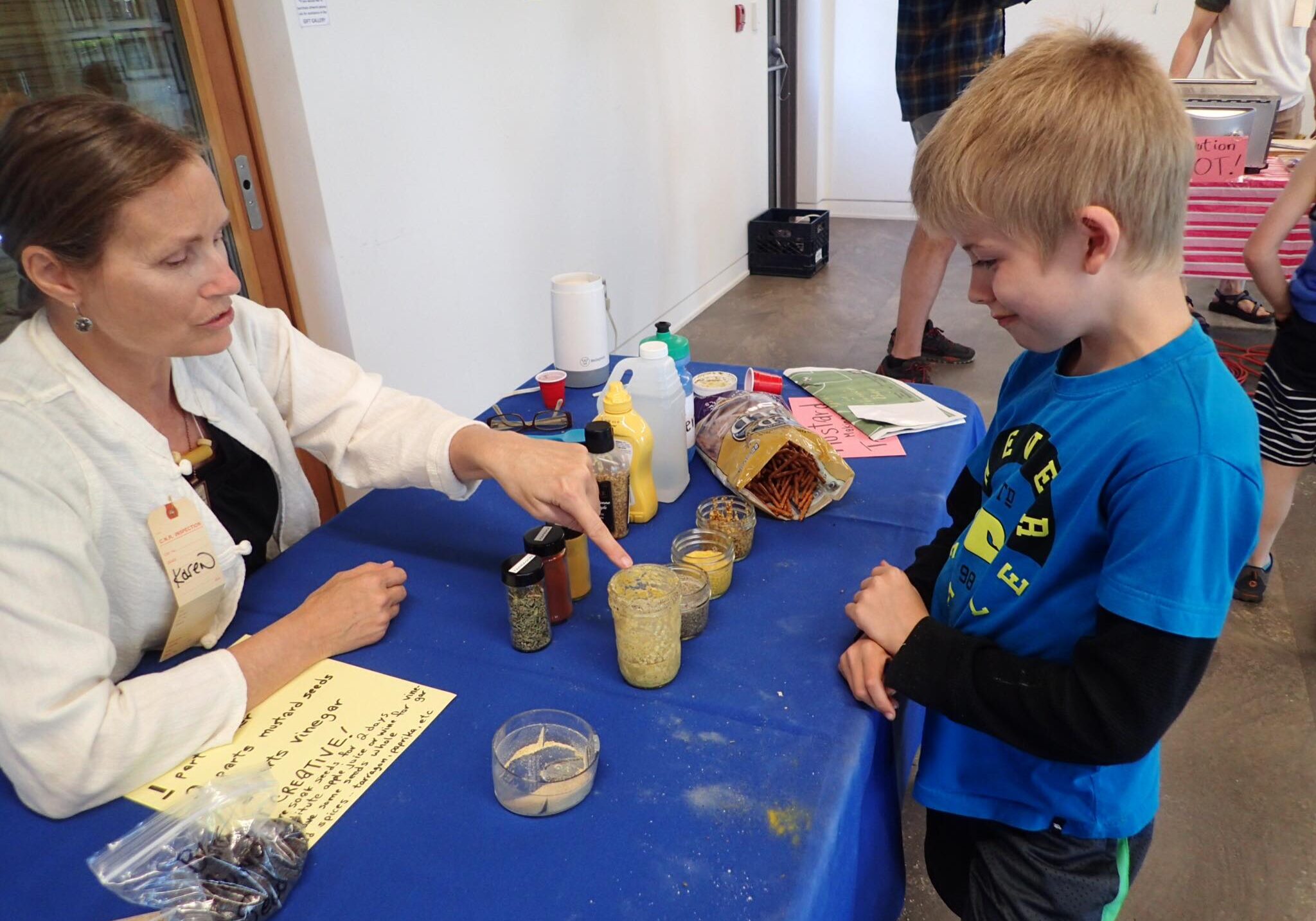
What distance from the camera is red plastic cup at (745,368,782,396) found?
1.63m

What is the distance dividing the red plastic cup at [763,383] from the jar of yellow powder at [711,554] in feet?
1.72

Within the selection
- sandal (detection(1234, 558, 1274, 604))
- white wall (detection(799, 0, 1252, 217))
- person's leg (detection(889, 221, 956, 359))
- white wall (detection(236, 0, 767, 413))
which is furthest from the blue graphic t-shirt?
white wall (detection(799, 0, 1252, 217))

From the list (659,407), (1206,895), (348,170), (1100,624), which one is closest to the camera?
(1100,624)

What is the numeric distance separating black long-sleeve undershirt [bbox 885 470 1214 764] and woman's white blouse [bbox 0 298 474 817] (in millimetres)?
710

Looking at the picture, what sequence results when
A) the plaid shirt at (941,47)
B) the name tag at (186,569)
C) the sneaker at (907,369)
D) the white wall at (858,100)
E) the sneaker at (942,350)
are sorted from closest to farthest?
the name tag at (186,569) → the plaid shirt at (941,47) → the sneaker at (907,369) → the sneaker at (942,350) → the white wall at (858,100)

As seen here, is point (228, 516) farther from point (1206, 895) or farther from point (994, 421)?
point (1206, 895)

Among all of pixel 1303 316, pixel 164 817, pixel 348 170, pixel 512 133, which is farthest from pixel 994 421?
pixel 512 133

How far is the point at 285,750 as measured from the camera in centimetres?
90

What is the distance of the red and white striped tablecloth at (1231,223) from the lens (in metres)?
2.83

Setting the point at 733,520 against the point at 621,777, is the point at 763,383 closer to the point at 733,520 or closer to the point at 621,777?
the point at 733,520

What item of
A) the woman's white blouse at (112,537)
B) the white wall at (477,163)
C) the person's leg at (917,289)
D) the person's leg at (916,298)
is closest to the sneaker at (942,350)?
the person's leg at (916,298)

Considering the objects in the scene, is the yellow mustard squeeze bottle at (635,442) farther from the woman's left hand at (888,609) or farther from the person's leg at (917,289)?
the person's leg at (917,289)

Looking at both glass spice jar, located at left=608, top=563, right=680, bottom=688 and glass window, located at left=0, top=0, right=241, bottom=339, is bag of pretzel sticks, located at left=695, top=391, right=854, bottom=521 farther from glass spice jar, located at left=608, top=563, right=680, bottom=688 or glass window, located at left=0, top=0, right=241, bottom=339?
glass window, located at left=0, top=0, right=241, bottom=339

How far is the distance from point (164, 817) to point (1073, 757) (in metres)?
0.85
